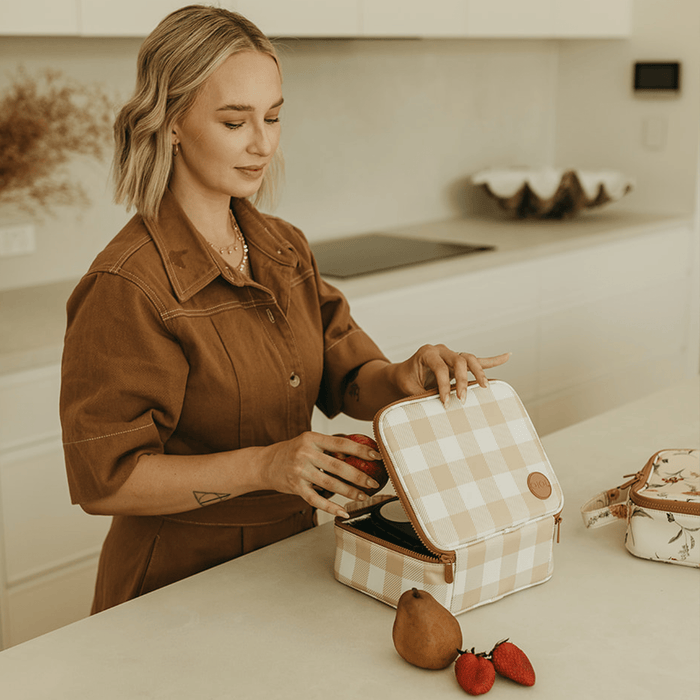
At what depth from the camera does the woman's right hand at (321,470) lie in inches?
39.5

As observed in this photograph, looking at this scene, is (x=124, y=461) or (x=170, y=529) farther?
(x=170, y=529)

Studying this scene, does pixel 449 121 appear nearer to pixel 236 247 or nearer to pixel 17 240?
pixel 17 240

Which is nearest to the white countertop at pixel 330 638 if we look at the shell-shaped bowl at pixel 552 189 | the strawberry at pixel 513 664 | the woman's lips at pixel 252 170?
the strawberry at pixel 513 664

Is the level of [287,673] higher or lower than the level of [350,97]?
lower

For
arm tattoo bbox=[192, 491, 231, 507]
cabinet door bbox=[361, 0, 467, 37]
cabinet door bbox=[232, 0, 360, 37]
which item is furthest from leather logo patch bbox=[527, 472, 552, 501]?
cabinet door bbox=[361, 0, 467, 37]

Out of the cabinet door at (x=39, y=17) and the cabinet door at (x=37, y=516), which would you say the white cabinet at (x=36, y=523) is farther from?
the cabinet door at (x=39, y=17)

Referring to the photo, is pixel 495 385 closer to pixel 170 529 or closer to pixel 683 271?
pixel 170 529

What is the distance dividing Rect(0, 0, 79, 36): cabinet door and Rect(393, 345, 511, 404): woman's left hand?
1.20 metres

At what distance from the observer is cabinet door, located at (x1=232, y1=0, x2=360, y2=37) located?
239 centimetres

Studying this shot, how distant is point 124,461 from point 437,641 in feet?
1.41

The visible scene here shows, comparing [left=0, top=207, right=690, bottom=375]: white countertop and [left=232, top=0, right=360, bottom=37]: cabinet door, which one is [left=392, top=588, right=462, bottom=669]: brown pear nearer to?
[left=0, top=207, right=690, bottom=375]: white countertop

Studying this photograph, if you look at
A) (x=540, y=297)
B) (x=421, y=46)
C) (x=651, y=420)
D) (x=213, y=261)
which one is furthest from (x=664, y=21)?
(x=213, y=261)

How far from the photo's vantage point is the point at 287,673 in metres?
0.90

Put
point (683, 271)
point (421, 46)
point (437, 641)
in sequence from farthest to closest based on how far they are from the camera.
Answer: point (683, 271), point (421, 46), point (437, 641)
